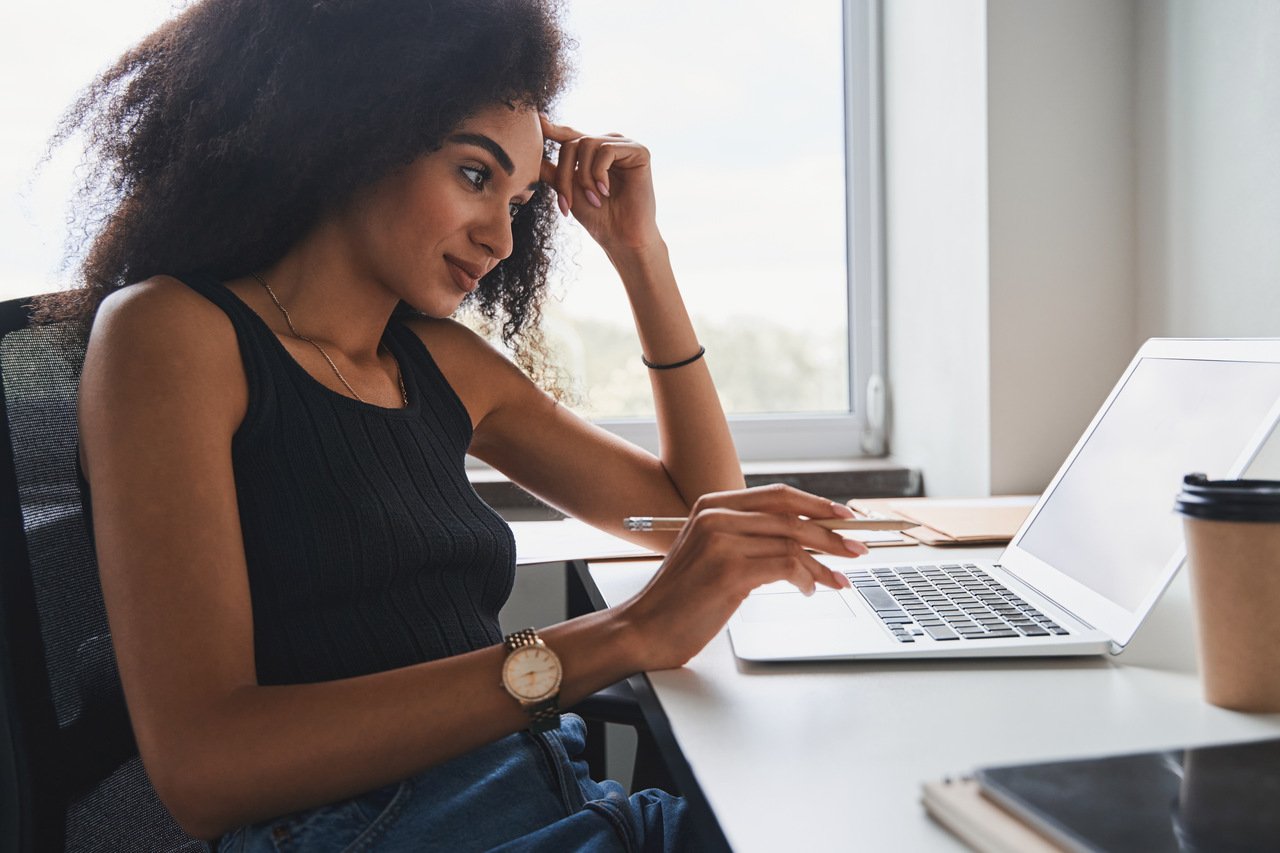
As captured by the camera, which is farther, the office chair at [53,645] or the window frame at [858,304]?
the window frame at [858,304]

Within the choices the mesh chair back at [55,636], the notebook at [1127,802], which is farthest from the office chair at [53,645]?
the notebook at [1127,802]

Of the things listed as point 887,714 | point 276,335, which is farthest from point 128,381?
point 887,714

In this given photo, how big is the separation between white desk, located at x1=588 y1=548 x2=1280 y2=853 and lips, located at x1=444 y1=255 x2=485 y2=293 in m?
0.47

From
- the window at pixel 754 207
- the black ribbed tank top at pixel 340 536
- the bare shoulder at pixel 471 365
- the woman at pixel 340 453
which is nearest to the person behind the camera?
the woman at pixel 340 453

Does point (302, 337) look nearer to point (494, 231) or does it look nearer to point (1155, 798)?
point (494, 231)

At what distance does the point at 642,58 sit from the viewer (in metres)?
2.09

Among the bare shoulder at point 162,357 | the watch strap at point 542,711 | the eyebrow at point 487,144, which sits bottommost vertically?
the watch strap at point 542,711

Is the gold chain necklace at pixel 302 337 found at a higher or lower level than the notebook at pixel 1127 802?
higher

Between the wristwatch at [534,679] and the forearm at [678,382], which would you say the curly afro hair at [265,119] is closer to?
the forearm at [678,382]

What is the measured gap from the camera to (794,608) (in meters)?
0.97

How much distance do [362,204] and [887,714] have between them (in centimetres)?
70

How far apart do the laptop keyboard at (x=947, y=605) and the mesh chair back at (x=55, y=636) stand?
2.08 feet

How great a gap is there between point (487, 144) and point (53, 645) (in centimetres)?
59

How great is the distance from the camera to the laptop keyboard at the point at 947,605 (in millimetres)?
845
